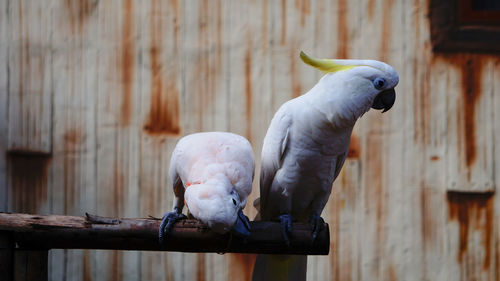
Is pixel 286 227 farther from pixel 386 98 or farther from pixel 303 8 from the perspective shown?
pixel 303 8

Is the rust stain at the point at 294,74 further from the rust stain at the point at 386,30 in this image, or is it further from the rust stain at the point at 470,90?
the rust stain at the point at 470,90

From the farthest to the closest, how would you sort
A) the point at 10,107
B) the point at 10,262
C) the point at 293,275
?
the point at 10,107, the point at 293,275, the point at 10,262

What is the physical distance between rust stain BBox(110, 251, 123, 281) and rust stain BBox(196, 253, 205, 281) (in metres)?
0.37

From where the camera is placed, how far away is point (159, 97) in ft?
9.41

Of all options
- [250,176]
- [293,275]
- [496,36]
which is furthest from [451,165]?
[250,176]

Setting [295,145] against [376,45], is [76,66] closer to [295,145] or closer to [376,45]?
[295,145]

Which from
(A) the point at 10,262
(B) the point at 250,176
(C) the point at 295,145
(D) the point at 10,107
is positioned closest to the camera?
(A) the point at 10,262

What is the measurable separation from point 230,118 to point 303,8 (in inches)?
26.0

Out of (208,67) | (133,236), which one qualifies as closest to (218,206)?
(133,236)

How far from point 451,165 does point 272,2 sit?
1.20 meters

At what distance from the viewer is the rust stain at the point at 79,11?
113 inches

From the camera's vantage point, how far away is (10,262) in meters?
1.83

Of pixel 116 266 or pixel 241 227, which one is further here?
pixel 116 266

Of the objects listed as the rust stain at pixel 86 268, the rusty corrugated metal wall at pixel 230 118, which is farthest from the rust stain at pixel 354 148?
the rust stain at pixel 86 268
